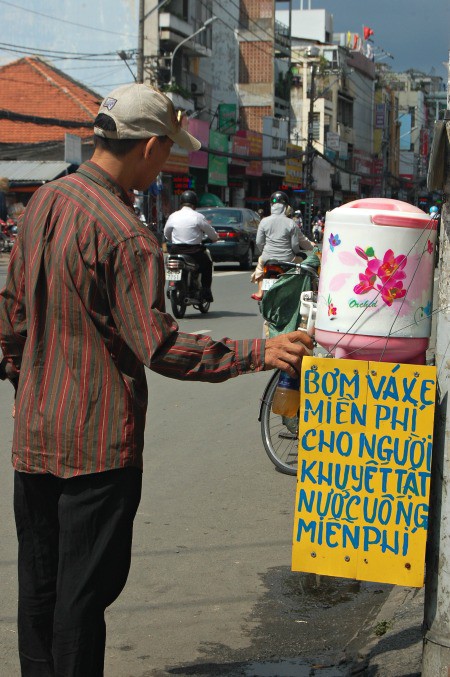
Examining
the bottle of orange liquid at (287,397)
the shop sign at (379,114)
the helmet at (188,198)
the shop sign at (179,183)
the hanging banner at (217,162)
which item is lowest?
the bottle of orange liquid at (287,397)

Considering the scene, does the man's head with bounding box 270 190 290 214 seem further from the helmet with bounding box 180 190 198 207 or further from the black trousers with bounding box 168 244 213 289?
the helmet with bounding box 180 190 198 207

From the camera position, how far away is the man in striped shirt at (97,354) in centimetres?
241

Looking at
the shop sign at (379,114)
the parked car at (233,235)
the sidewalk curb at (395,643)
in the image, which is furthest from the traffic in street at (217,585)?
the shop sign at (379,114)

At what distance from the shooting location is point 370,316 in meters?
3.07

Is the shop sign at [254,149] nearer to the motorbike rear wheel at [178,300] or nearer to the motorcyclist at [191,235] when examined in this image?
the motorcyclist at [191,235]

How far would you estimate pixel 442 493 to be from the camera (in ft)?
9.12

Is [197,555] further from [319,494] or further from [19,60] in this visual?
[19,60]

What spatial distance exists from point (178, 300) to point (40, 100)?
27.3 meters

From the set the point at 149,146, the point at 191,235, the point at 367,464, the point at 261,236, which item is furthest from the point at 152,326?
the point at 191,235

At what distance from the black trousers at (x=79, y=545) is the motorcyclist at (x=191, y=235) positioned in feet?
35.1

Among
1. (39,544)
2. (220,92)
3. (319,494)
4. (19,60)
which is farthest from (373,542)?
(220,92)

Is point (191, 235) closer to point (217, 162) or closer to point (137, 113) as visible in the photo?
point (137, 113)

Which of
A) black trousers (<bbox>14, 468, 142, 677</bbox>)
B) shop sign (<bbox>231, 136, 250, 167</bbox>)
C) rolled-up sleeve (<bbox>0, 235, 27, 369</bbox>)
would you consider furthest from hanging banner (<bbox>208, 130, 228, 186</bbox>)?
black trousers (<bbox>14, 468, 142, 677</bbox>)

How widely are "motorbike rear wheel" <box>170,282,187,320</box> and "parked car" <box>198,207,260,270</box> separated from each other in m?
10.4
